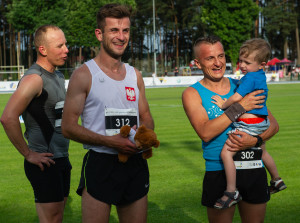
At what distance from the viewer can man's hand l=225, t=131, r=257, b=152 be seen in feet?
13.5

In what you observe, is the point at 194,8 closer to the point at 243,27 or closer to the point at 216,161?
the point at 243,27

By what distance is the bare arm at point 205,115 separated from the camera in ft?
13.3

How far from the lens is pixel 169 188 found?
26.7ft

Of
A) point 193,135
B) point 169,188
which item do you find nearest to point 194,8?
point 193,135

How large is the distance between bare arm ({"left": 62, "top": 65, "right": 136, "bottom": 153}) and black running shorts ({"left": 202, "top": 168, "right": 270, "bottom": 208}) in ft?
2.83

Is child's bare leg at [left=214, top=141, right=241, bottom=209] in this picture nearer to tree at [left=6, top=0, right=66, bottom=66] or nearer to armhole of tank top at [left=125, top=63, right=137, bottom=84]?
armhole of tank top at [left=125, top=63, right=137, bottom=84]

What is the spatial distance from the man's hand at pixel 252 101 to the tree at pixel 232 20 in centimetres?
6399

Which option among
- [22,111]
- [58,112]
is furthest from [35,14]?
[22,111]

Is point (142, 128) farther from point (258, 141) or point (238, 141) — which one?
point (258, 141)

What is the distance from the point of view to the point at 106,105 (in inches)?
152

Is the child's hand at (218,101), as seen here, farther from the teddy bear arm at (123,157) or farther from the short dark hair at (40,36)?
the short dark hair at (40,36)

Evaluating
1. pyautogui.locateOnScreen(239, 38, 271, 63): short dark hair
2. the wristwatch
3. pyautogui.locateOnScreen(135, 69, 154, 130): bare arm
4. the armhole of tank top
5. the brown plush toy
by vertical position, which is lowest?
the wristwatch

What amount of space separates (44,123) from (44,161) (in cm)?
35

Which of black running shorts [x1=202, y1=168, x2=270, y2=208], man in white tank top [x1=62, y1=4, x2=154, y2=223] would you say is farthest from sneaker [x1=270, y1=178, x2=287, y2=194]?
man in white tank top [x1=62, y1=4, x2=154, y2=223]
